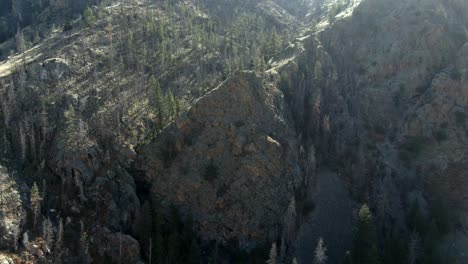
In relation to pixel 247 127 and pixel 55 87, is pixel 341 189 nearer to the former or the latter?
pixel 247 127

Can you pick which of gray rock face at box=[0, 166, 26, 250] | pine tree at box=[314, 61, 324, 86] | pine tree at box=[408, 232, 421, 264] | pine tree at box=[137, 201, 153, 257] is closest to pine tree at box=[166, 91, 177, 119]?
pine tree at box=[137, 201, 153, 257]

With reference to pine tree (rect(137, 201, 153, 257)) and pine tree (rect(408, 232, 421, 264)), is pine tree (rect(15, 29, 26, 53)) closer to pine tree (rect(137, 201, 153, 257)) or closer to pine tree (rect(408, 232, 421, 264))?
pine tree (rect(137, 201, 153, 257))

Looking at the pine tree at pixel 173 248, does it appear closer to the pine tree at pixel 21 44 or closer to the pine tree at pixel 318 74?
the pine tree at pixel 318 74

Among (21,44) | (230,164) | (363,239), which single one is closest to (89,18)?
(21,44)

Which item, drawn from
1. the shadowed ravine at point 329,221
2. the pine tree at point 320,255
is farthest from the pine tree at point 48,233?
the shadowed ravine at point 329,221

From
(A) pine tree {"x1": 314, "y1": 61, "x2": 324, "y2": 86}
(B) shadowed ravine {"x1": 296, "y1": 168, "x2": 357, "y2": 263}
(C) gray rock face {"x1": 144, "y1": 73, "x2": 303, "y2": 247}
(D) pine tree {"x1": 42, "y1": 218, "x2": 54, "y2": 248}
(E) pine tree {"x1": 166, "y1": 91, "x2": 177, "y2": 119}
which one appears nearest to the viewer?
(D) pine tree {"x1": 42, "y1": 218, "x2": 54, "y2": 248}

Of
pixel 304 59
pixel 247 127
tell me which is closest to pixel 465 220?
pixel 247 127
